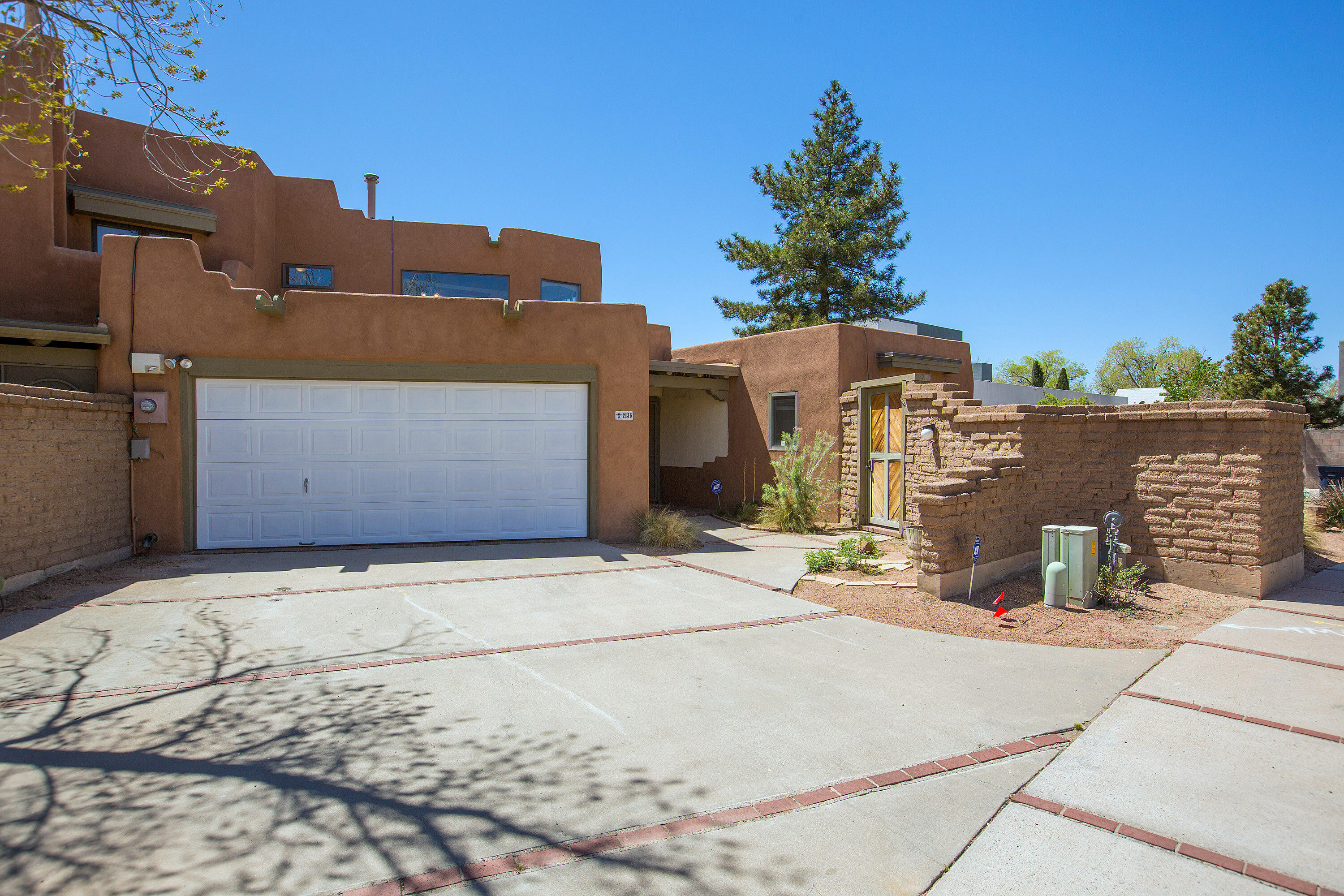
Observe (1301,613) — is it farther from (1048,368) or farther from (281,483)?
(1048,368)

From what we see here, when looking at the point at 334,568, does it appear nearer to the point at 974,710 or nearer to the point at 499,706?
the point at 499,706

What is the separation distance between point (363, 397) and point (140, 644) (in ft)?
17.8

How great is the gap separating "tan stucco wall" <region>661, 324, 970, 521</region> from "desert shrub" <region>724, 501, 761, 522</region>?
15.7 inches

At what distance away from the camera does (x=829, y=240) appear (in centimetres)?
2475

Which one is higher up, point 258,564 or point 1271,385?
point 1271,385

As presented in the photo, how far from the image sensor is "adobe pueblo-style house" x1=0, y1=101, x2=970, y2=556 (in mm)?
9930

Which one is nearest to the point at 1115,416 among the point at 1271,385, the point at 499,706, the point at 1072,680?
the point at 1072,680

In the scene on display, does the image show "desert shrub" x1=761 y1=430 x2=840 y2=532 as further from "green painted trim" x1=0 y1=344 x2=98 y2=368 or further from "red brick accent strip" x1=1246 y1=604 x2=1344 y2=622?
"green painted trim" x1=0 y1=344 x2=98 y2=368

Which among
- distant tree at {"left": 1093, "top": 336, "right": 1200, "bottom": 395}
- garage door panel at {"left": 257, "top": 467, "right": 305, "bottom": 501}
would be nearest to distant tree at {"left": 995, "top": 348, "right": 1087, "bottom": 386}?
distant tree at {"left": 1093, "top": 336, "right": 1200, "bottom": 395}

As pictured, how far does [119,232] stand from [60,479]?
21.4ft

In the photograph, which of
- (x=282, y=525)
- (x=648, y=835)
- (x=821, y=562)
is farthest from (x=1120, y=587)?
(x=282, y=525)

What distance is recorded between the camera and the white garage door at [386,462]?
10289 mm

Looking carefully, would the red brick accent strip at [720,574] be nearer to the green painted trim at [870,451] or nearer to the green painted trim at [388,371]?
the green painted trim at [388,371]

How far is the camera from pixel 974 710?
4617mm
